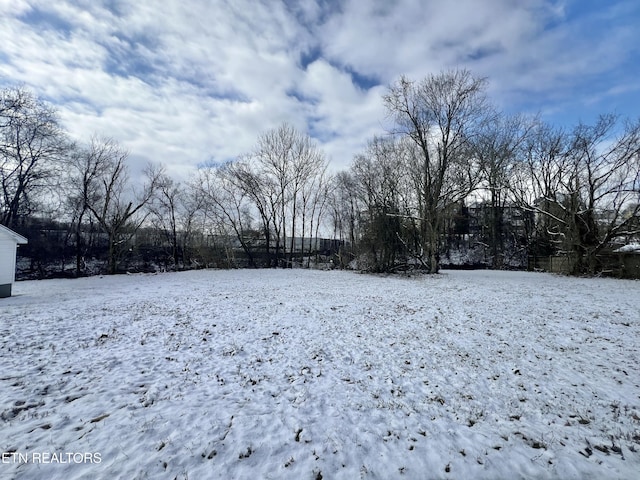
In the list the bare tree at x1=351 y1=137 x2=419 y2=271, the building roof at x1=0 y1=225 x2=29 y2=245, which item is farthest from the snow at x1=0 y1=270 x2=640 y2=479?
the bare tree at x1=351 y1=137 x2=419 y2=271

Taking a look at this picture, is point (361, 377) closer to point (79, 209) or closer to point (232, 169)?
point (232, 169)

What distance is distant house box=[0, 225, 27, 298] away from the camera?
11539 millimetres

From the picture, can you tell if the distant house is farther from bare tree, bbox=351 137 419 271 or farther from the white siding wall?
bare tree, bbox=351 137 419 271

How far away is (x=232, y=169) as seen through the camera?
28.2m

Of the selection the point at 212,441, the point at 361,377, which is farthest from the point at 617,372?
the point at 212,441

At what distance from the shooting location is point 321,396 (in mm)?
3904

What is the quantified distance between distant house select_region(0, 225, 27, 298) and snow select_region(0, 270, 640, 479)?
18.2 feet

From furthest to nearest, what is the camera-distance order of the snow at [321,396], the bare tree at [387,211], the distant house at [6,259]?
the bare tree at [387,211] < the distant house at [6,259] < the snow at [321,396]

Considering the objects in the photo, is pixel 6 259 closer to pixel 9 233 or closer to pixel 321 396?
pixel 9 233

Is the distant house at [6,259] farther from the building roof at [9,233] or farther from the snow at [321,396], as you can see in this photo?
the snow at [321,396]

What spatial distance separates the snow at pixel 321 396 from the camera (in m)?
2.64

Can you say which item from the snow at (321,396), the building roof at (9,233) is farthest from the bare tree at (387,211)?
the building roof at (9,233)

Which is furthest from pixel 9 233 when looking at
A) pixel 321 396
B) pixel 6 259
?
pixel 321 396

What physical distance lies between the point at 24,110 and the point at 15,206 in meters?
7.81
